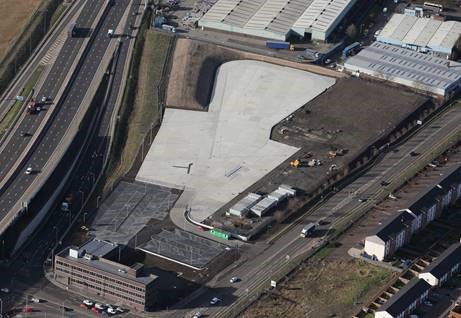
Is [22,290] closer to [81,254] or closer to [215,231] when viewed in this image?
[81,254]

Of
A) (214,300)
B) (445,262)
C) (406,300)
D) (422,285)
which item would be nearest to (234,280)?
(214,300)

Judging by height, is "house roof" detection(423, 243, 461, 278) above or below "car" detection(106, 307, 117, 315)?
above

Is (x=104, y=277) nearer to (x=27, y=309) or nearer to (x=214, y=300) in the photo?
(x=27, y=309)

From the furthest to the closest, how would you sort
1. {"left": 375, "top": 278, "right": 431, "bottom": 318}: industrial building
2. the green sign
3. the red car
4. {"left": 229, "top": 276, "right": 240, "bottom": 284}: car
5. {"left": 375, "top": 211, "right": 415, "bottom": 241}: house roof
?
the green sign → {"left": 375, "top": 211, "right": 415, "bottom": 241}: house roof → {"left": 229, "top": 276, "right": 240, "bottom": 284}: car → the red car → {"left": 375, "top": 278, "right": 431, "bottom": 318}: industrial building

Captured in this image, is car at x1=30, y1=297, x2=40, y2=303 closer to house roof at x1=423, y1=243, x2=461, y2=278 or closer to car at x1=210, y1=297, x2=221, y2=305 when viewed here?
car at x1=210, y1=297, x2=221, y2=305

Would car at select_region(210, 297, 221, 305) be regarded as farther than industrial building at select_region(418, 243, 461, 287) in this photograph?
No

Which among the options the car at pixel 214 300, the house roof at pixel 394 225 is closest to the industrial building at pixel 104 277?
the car at pixel 214 300

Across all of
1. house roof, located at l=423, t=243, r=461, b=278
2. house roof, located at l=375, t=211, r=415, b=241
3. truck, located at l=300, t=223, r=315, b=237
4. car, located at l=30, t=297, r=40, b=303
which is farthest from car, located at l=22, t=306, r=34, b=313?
house roof, located at l=423, t=243, r=461, b=278
